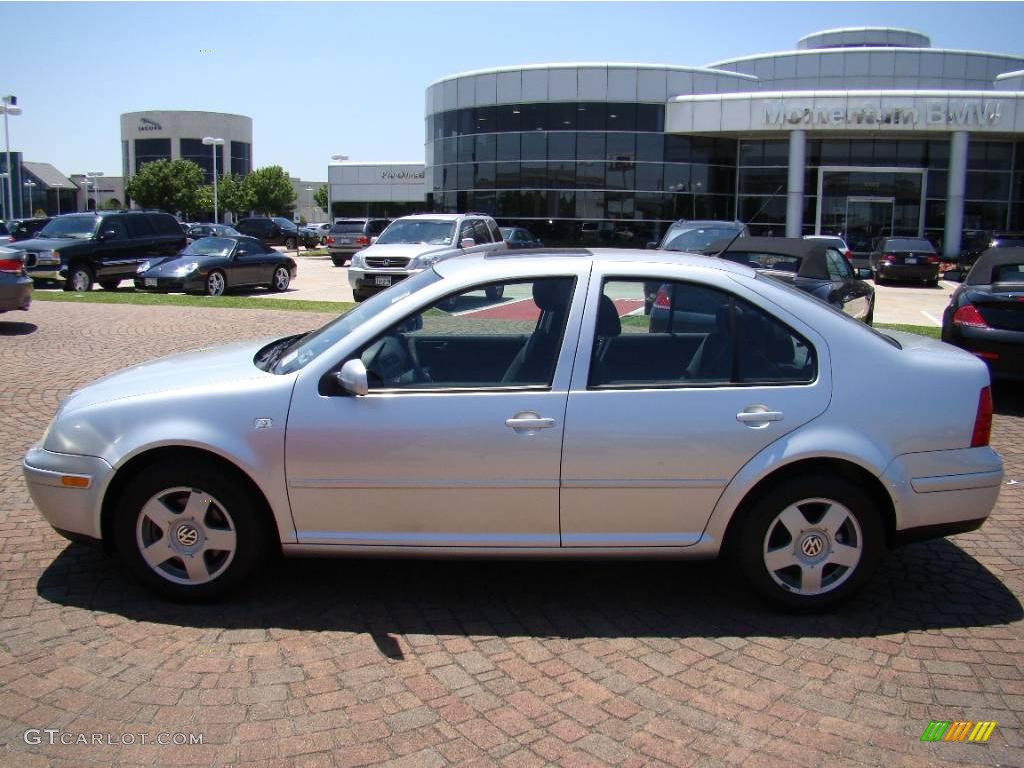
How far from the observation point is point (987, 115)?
3922 centimetres

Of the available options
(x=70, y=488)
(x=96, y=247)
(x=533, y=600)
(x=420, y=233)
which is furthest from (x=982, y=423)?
(x=96, y=247)

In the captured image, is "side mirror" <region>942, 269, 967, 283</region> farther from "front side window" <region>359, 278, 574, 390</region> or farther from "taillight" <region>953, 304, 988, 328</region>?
"front side window" <region>359, 278, 574, 390</region>

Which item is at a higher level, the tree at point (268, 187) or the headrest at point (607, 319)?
the tree at point (268, 187)

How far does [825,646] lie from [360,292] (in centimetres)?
1622

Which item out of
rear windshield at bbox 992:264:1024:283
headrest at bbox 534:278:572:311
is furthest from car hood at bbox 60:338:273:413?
rear windshield at bbox 992:264:1024:283

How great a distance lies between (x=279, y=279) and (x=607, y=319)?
20.3 meters

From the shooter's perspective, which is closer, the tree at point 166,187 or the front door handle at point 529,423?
the front door handle at point 529,423

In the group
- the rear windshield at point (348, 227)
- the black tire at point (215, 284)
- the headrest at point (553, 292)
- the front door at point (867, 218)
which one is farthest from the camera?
the front door at point (867, 218)

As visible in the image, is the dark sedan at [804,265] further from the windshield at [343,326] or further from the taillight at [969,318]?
the windshield at [343,326]

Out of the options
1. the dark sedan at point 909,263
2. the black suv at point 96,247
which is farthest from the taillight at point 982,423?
the dark sedan at point 909,263

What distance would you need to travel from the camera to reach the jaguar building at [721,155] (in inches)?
1574

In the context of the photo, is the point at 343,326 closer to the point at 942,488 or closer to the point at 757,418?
the point at 757,418

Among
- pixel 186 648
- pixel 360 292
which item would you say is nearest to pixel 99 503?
pixel 186 648

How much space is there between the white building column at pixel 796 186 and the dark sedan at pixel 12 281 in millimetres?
34078
